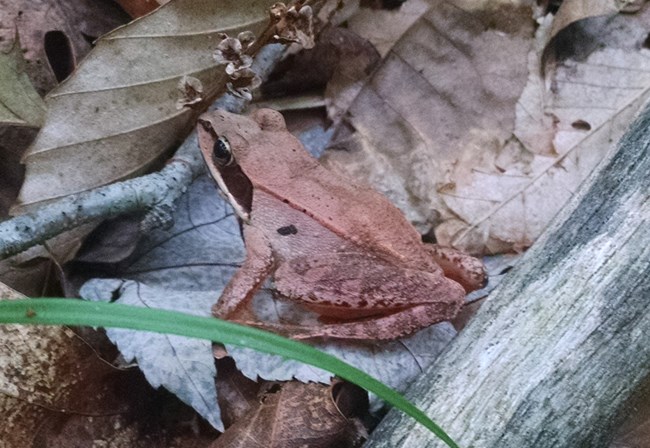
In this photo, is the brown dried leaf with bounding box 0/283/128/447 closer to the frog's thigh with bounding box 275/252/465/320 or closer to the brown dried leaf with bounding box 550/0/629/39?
the frog's thigh with bounding box 275/252/465/320

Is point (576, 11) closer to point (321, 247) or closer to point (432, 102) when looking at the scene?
point (432, 102)

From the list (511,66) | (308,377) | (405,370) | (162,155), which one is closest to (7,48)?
(162,155)

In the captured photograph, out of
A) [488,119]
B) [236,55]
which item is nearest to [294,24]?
[236,55]

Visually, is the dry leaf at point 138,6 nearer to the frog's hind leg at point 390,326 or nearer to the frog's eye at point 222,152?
the frog's eye at point 222,152

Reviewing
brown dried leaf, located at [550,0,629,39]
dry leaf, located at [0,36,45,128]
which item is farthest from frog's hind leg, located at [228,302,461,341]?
brown dried leaf, located at [550,0,629,39]

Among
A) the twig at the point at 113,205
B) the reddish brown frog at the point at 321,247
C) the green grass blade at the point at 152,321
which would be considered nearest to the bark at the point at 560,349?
the reddish brown frog at the point at 321,247

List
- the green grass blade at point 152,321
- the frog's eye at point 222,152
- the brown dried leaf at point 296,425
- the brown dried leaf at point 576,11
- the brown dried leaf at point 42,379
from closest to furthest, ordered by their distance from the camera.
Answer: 1. the green grass blade at point 152,321
2. the brown dried leaf at point 42,379
3. the brown dried leaf at point 296,425
4. the frog's eye at point 222,152
5. the brown dried leaf at point 576,11
